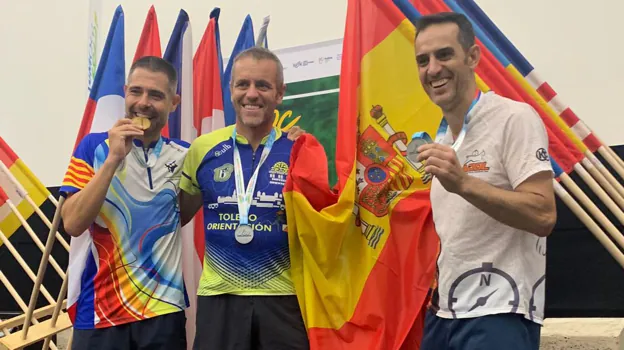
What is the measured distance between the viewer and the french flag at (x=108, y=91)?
2.05 metres

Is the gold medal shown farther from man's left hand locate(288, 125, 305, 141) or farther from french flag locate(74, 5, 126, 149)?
french flag locate(74, 5, 126, 149)

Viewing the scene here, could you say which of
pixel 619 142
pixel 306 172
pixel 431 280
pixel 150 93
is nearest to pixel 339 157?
pixel 306 172

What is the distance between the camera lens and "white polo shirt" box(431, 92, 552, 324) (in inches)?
44.5

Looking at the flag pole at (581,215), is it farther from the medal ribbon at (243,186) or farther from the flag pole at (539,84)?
the medal ribbon at (243,186)

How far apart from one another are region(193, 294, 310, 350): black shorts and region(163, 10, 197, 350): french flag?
458 mm

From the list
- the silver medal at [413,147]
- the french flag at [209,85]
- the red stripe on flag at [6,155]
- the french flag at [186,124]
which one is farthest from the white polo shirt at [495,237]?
the red stripe on flag at [6,155]

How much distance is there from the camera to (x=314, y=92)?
2.92m

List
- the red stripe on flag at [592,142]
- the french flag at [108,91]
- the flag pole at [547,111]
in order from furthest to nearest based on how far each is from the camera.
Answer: the red stripe on flag at [592,142], the french flag at [108,91], the flag pole at [547,111]

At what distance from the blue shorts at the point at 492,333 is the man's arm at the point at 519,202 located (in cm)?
19

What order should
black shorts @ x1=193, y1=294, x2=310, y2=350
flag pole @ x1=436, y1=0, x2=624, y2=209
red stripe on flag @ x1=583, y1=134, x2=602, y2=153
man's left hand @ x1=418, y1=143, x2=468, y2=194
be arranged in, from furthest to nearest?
red stripe on flag @ x1=583, y1=134, x2=602, y2=153
flag pole @ x1=436, y1=0, x2=624, y2=209
black shorts @ x1=193, y1=294, x2=310, y2=350
man's left hand @ x1=418, y1=143, x2=468, y2=194

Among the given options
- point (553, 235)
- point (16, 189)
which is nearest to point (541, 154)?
point (553, 235)

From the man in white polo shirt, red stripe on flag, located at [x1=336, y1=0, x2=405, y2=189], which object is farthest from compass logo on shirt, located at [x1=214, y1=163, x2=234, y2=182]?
the man in white polo shirt

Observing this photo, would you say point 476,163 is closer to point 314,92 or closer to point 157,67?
point 157,67

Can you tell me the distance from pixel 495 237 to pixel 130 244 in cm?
98
